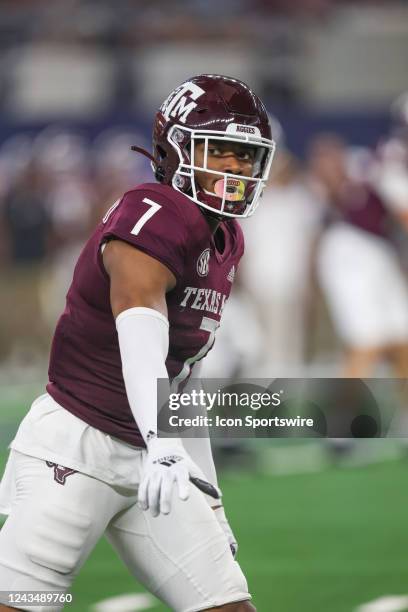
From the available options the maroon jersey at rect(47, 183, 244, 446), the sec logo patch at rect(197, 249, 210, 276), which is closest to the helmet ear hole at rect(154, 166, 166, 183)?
the maroon jersey at rect(47, 183, 244, 446)

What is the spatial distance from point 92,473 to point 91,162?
10998 mm

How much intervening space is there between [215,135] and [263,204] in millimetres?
7435

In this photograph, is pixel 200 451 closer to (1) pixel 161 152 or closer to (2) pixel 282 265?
(1) pixel 161 152

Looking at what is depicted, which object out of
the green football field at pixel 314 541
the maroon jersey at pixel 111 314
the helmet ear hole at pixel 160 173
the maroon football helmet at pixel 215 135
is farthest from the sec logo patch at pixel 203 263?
the green football field at pixel 314 541

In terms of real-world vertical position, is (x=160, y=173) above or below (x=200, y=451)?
above

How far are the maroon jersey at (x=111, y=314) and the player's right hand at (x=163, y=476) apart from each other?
462mm

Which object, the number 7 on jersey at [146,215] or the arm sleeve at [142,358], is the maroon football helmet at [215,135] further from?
the arm sleeve at [142,358]

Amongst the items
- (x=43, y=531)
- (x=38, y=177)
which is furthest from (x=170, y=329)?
(x=38, y=177)

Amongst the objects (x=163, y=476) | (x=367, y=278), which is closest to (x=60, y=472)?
(x=163, y=476)

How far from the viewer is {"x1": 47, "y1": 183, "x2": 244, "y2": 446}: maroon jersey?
2.85 m

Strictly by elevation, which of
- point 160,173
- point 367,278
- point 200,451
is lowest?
point 367,278

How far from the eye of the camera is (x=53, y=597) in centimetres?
283

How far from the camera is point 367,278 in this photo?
8164 millimetres

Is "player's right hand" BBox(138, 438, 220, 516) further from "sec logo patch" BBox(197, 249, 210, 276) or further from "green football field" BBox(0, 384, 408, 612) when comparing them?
"green football field" BBox(0, 384, 408, 612)
